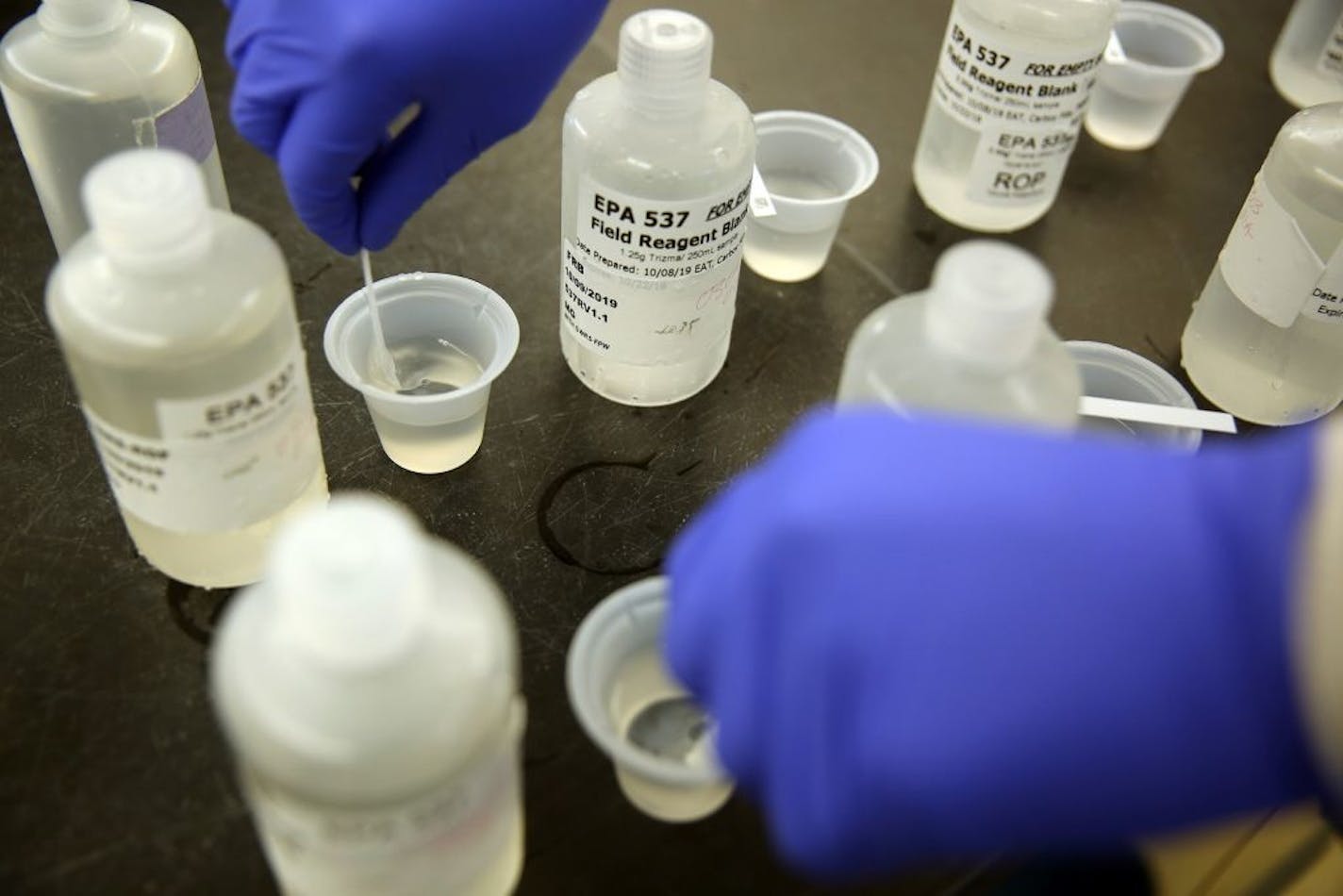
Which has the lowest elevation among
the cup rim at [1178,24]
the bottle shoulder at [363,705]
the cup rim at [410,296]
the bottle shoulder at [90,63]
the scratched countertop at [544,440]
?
the scratched countertop at [544,440]

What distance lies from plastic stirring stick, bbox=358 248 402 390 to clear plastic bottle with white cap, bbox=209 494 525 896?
0.35 m

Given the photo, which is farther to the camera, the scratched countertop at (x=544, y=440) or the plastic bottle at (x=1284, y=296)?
the plastic bottle at (x=1284, y=296)

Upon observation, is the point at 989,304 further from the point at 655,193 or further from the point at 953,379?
the point at 655,193

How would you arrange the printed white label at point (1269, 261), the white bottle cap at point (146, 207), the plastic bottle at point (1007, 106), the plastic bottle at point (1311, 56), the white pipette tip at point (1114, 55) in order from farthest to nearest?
the plastic bottle at point (1311, 56) → the white pipette tip at point (1114, 55) → the plastic bottle at point (1007, 106) → the printed white label at point (1269, 261) → the white bottle cap at point (146, 207)

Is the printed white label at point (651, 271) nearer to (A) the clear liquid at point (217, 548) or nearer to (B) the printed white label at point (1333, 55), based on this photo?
(A) the clear liquid at point (217, 548)

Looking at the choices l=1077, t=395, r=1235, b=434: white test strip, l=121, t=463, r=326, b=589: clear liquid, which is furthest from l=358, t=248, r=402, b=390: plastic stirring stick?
l=1077, t=395, r=1235, b=434: white test strip

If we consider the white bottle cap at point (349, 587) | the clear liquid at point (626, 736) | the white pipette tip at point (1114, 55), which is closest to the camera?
the white bottle cap at point (349, 587)

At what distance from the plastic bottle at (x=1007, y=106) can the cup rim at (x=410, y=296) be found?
525 millimetres

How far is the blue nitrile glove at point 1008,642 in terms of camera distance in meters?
0.58

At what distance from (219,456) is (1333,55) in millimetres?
Result: 1332

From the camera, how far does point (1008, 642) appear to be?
0.60 metres

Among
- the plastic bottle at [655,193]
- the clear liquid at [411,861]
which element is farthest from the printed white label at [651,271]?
the clear liquid at [411,861]

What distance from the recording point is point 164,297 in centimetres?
72

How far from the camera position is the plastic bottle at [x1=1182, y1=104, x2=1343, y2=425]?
1.00 meters
